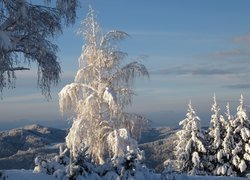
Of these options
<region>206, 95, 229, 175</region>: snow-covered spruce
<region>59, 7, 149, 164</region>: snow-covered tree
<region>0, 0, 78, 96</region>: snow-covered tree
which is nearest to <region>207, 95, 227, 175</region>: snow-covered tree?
<region>206, 95, 229, 175</region>: snow-covered spruce

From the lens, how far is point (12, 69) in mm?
11953

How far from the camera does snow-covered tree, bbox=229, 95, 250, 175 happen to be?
31.2 meters

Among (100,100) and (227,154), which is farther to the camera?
(227,154)

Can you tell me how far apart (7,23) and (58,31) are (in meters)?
1.37

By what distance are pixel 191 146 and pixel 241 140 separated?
325 cm

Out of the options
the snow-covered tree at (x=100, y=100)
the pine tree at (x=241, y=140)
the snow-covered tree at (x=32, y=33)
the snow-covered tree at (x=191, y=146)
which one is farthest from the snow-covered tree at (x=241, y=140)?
the snow-covered tree at (x=32, y=33)

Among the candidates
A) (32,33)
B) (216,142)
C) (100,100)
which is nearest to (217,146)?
(216,142)

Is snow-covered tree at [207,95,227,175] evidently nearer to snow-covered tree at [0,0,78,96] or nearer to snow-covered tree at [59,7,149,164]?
snow-covered tree at [59,7,149,164]

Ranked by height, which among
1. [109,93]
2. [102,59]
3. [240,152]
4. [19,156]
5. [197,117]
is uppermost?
[102,59]

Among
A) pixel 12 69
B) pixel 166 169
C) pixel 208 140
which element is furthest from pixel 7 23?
pixel 208 140

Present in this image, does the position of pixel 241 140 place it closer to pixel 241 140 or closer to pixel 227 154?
pixel 241 140

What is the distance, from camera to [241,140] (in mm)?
32031

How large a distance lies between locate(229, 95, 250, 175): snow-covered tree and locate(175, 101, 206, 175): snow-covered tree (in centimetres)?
207

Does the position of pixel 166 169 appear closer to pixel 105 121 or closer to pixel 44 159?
pixel 44 159
